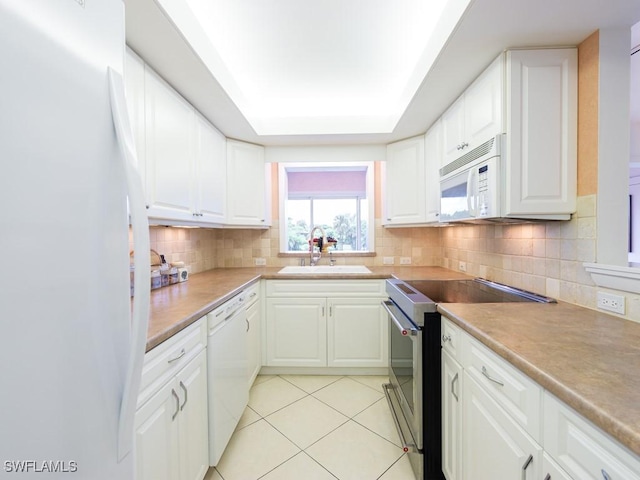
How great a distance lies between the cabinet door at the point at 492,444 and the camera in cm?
79

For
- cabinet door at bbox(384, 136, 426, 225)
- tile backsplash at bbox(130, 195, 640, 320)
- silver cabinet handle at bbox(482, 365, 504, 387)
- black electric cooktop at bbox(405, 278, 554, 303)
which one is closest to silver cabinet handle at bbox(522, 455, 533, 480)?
A: silver cabinet handle at bbox(482, 365, 504, 387)

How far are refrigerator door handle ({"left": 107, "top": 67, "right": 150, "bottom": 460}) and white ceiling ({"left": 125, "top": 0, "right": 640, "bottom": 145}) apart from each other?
80 centimetres

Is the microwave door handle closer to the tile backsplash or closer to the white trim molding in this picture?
the tile backsplash

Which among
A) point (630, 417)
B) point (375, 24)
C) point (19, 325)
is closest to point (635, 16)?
point (375, 24)

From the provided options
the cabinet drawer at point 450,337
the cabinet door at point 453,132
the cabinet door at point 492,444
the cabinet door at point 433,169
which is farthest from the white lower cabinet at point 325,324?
the cabinet door at point 492,444

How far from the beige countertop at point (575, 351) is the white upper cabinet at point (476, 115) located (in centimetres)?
91

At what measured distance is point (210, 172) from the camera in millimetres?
2143

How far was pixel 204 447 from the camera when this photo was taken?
4.37 feet

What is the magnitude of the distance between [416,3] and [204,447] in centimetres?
246

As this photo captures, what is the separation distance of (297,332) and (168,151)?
170cm

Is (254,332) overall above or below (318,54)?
below

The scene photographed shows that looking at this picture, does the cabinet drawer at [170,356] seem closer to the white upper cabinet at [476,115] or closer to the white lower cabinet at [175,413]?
the white lower cabinet at [175,413]

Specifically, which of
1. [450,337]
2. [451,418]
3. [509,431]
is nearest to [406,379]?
[451,418]

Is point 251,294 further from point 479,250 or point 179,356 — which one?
point 479,250
